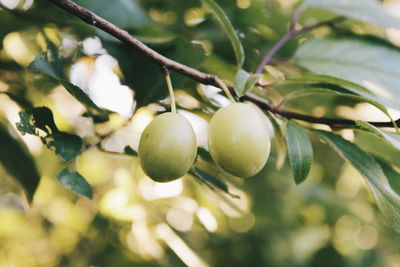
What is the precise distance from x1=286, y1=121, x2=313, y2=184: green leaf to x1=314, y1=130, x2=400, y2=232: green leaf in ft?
0.15

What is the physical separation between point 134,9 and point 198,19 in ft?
0.77

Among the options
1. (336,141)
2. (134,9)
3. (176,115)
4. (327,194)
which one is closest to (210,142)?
(176,115)

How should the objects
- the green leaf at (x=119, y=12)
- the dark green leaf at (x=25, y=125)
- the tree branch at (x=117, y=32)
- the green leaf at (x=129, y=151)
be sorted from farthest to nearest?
1. the green leaf at (x=119, y=12)
2. the green leaf at (x=129, y=151)
3. the dark green leaf at (x=25, y=125)
4. the tree branch at (x=117, y=32)

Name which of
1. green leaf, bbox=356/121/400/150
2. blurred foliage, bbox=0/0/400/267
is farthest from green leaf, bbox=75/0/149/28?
green leaf, bbox=356/121/400/150

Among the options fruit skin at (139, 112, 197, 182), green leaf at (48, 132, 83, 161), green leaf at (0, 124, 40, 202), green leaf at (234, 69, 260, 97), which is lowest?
green leaf at (0, 124, 40, 202)

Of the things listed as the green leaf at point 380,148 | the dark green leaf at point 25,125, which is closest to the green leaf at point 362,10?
the green leaf at point 380,148

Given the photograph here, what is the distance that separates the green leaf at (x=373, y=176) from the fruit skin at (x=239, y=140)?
0.15 meters

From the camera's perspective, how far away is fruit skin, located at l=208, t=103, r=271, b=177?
1.48ft

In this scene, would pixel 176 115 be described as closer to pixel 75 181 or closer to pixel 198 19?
pixel 75 181

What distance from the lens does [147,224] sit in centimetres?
104

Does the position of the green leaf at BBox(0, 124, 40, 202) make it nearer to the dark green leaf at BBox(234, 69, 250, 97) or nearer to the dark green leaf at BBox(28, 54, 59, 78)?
the dark green leaf at BBox(28, 54, 59, 78)

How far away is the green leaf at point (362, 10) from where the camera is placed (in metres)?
0.75

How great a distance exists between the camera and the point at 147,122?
91 centimetres

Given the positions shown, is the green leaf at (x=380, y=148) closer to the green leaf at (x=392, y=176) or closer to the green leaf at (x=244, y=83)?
the green leaf at (x=392, y=176)
